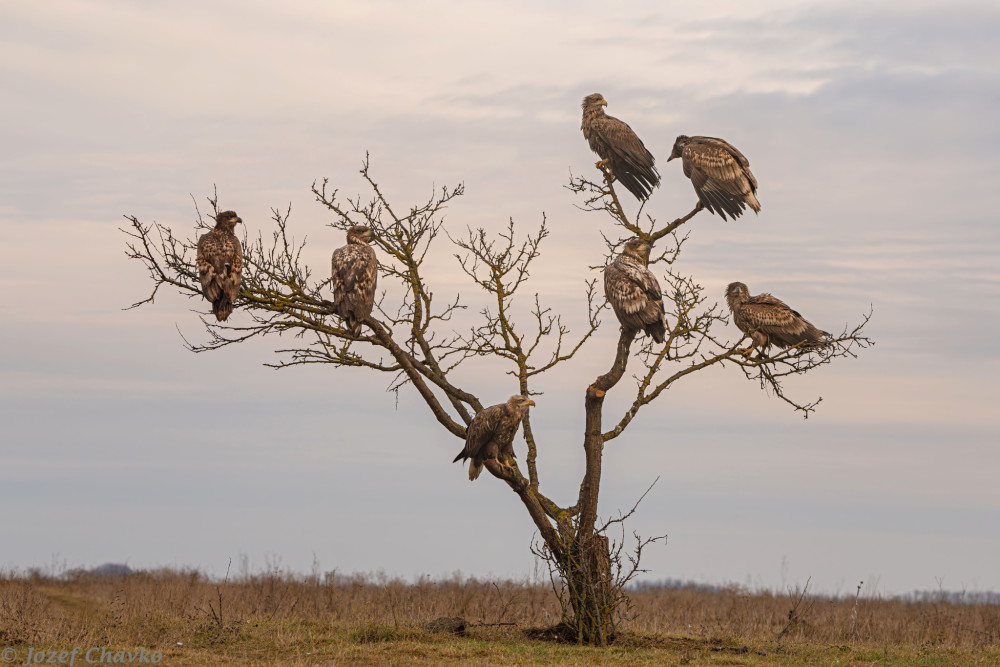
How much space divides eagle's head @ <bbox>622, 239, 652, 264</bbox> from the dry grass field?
4.41 m

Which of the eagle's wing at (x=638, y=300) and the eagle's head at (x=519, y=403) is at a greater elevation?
the eagle's wing at (x=638, y=300)

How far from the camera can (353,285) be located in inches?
435

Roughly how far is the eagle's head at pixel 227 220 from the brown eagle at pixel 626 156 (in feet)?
15.3

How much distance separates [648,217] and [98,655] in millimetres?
7774

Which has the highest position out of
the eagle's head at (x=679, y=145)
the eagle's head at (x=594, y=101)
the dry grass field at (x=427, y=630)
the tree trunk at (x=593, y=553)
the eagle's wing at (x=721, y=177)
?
the eagle's head at (x=594, y=101)

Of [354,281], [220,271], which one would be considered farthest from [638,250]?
[220,271]

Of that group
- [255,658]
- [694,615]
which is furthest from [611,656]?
[694,615]

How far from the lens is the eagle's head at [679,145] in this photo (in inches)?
560

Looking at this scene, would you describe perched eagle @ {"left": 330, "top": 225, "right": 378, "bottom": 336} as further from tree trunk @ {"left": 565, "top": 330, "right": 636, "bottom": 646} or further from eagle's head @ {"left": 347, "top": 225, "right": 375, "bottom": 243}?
tree trunk @ {"left": 565, "top": 330, "right": 636, "bottom": 646}

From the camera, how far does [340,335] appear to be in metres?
11.2

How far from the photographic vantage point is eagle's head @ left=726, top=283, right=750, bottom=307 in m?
13.4

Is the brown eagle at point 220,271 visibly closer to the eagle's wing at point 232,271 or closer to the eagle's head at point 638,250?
the eagle's wing at point 232,271

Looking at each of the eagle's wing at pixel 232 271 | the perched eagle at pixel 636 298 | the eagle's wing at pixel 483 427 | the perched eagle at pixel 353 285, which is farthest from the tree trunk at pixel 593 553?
the eagle's wing at pixel 232 271

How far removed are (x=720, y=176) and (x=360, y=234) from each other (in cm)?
467
